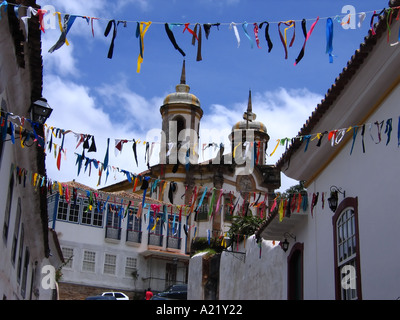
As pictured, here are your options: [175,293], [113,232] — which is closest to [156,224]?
[175,293]

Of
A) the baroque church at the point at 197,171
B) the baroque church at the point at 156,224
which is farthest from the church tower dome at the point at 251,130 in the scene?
the baroque church at the point at 156,224

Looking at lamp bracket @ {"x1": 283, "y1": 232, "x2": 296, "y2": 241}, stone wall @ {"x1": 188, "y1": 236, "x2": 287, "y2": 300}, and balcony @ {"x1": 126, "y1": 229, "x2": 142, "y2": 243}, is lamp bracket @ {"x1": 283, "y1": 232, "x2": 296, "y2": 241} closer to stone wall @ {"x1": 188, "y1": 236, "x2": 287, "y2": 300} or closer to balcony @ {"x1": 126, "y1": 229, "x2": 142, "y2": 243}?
stone wall @ {"x1": 188, "y1": 236, "x2": 287, "y2": 300}

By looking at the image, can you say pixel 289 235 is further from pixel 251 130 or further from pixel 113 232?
pixel 251 130

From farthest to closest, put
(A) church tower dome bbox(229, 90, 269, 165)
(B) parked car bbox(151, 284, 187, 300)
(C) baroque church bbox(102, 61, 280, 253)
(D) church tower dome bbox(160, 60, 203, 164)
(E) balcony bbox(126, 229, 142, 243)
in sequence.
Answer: (A) church tower dome bbox(229, 90, 269, 165) → (D) church tower dome bbox(160, 60, 203, 164) → (C) baroque church bbox(102, 61, 280, 253) → (E) balcony bbox(126, 229, 142, 243) → (B) parked car bbox(151, 284, 187, 300)

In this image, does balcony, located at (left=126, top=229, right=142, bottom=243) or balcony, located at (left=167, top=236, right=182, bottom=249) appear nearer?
balcony, located at (left=126, top=229, right=142, bottom=243)

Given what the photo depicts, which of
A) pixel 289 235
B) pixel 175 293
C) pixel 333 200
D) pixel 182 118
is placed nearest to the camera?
pixel 333 200

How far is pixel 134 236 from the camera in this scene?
35906 mm

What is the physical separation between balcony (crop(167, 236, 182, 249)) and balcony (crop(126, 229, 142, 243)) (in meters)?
1.80

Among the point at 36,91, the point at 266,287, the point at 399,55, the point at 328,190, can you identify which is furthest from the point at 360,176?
the point at 266,287

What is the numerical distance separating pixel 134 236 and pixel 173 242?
2.51 m

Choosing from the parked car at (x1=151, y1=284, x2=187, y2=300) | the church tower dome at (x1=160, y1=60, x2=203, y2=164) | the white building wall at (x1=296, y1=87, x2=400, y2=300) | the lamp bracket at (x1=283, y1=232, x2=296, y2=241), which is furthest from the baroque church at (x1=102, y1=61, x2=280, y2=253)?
the white building wall at (x1=296, y1=87, x2=400, y2=300)

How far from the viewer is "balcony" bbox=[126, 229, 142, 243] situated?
35.6 metres
